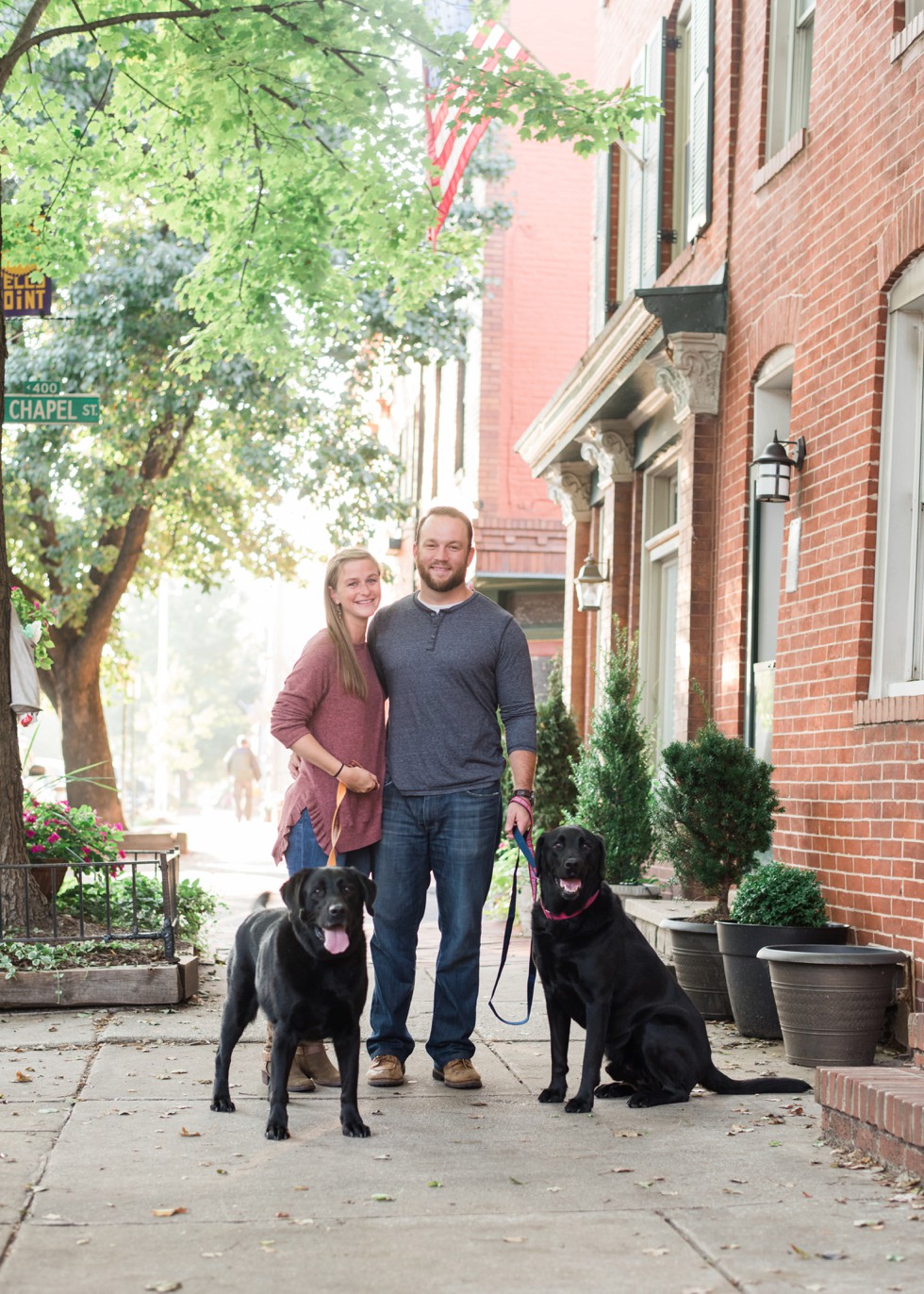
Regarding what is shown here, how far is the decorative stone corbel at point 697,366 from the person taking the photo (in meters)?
10.3

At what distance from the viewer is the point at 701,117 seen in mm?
11109

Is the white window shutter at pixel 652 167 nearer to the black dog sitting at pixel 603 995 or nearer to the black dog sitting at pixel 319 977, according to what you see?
the black dog sitting at pixel 603 995

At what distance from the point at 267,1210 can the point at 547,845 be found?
1.87 meters

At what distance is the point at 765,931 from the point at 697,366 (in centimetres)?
458

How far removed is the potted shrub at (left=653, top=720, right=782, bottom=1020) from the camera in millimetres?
7707

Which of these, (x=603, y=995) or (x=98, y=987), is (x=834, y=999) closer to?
(x=603, y=995)

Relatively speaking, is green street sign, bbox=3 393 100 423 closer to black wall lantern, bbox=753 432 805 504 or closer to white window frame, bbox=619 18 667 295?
black wall lantern, bbox=753 432 805 504

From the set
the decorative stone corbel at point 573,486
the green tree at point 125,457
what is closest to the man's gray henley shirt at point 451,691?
the decorative stone corbel at point 573,486

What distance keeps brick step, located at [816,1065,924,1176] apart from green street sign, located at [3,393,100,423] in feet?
21.1

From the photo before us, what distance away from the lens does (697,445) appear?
1058 cm

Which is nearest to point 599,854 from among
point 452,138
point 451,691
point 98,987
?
point 451,691

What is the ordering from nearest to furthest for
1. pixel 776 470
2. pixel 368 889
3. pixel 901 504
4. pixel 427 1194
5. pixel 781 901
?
pixel 427 1194
pixel 368 889
pixel 781 901
pixel 901 504
pixel 776 470

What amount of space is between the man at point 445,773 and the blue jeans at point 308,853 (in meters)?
0.07

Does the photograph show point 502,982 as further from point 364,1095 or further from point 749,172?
point 749,172
